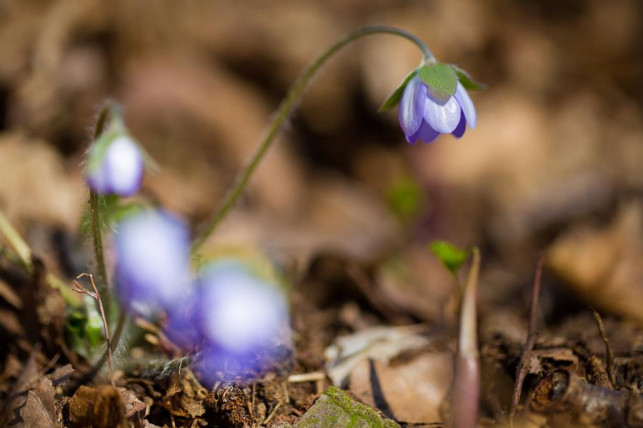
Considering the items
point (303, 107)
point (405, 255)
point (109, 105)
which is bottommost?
point (405, 255)

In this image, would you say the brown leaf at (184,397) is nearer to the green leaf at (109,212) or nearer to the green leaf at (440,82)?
the green leaf at (109,212)

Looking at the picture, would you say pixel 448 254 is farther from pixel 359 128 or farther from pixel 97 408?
pixel 359 128

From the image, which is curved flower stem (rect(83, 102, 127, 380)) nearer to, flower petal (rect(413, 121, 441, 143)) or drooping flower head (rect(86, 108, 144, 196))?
drooping flower head (rect(86, 108, 144, 196))

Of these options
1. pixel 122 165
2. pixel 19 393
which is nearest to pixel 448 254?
pixel 122 165

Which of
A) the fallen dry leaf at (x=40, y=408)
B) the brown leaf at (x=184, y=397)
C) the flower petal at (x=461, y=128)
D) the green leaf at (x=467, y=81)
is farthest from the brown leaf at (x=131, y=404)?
the green leaf at (x=467, y=81)

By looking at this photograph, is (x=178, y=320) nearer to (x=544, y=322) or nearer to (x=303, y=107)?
(x=544, y=322)

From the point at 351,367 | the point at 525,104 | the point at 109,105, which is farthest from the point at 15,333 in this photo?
the point at 525,104
